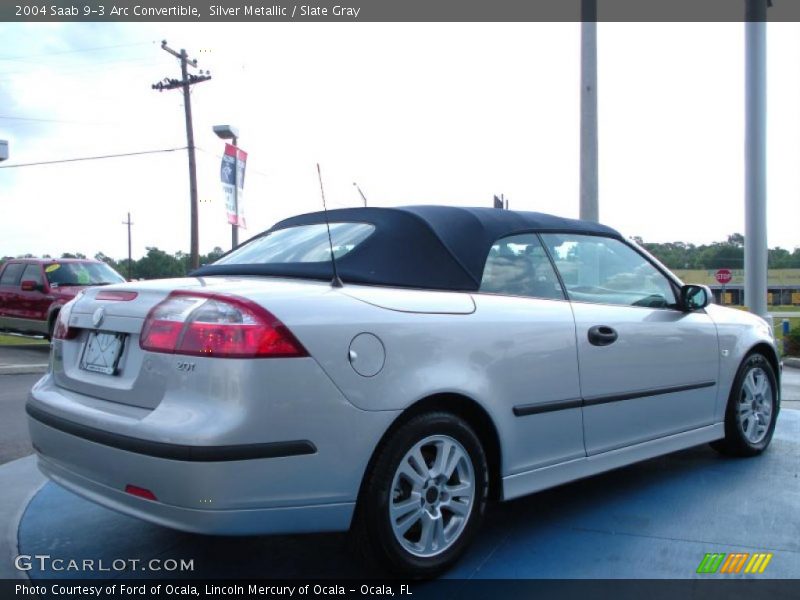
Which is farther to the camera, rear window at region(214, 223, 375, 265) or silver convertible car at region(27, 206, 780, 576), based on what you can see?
rear window at region(214, 223, 375, 265)

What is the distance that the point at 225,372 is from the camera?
2.54 m

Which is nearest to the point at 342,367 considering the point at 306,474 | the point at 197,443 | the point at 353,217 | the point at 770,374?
the point at 306,474

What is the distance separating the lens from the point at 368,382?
108 inches

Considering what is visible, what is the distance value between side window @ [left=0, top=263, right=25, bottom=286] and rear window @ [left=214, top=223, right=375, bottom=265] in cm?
1248

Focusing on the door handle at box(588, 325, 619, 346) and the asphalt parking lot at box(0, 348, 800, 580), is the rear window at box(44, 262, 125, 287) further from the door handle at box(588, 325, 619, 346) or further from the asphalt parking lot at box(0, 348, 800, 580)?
the door handle at box(588, 325, 619, 346)

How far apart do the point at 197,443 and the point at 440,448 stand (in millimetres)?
1007

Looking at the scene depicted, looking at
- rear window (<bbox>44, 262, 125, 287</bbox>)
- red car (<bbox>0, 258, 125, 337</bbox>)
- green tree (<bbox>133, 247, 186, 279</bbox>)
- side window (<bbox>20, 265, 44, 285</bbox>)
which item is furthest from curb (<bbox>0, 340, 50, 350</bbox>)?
green tree (<bbox>133, 247, 186, 279</bbox>)

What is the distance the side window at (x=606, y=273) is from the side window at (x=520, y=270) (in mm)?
94

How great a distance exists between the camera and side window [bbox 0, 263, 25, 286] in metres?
14.6

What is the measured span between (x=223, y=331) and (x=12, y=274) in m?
14.3

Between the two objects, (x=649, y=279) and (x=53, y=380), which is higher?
(x=649, y=279)

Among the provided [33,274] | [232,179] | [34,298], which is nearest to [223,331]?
[34,298]
